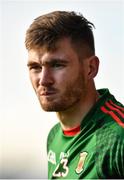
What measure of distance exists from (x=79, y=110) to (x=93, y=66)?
446mm

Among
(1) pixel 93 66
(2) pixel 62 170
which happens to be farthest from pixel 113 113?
(2) pixel 62 170

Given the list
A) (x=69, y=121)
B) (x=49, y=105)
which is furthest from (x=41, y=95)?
(x=69, y=121)

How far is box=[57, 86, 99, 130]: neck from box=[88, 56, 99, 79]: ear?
6.6 inches

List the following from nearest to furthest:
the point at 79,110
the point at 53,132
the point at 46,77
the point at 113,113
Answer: the point at 46,77 < the point at 113,113 < the point at 79,110 < the point at 53,132

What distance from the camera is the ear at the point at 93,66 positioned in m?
4.75

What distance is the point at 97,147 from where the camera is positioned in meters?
4.34

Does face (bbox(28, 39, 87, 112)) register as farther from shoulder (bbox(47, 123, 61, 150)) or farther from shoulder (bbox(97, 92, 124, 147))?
shoulder (bbox(47, 123, 61, 150))

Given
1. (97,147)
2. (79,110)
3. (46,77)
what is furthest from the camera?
(79,110)

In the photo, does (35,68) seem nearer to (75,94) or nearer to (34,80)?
(34,80)

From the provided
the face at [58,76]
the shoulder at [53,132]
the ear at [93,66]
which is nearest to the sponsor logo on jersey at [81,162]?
the face at [58,76]

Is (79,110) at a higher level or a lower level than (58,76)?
lower

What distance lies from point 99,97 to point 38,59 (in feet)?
2.42

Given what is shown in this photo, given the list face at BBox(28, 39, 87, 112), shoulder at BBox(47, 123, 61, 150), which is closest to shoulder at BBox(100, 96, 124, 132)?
face at BBox(28, 39, 87, 112)

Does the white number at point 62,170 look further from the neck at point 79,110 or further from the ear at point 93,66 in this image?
the ear at point 93,66
